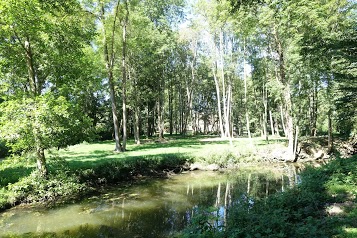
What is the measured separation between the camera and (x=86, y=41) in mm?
14406

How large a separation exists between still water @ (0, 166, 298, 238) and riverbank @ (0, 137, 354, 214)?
0.77 meters

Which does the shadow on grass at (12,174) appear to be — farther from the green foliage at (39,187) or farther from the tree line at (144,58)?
the tree line at (144,58)

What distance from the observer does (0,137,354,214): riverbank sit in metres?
11.6

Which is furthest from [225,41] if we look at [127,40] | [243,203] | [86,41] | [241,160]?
[243,203]

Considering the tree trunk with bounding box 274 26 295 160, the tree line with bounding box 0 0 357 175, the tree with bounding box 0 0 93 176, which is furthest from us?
the tree trunk with bounding box 274 26 295 160

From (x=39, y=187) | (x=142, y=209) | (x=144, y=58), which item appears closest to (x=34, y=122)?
(x=39, y=187)

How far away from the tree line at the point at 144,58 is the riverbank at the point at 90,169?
805 millimetres

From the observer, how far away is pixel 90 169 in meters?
15.1

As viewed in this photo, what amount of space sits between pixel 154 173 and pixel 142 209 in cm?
699

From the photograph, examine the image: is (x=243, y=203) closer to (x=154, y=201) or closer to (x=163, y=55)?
(x=154, y=201)

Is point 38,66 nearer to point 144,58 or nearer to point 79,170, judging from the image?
point 79,170

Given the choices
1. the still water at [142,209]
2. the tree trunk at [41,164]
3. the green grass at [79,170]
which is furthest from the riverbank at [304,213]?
the tree trunk at [41,164]

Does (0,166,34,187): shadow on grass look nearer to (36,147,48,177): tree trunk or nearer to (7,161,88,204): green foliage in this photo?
(7,161,88,204): green foliage

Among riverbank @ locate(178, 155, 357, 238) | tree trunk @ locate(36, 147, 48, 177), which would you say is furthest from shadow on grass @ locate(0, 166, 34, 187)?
riverbank @ locate(178, 155, 357, 238)
